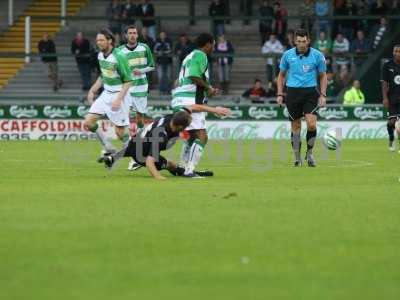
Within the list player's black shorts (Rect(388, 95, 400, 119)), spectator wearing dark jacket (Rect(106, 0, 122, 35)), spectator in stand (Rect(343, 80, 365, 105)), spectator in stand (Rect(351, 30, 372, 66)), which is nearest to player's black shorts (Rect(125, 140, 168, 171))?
player's black shorts (Rect(388, 95, 400, 119))

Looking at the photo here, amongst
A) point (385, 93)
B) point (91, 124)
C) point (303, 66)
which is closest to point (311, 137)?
point (303, 66)

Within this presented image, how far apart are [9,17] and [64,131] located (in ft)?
36.6

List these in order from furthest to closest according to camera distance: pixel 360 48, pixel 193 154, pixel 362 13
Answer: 1. pixel 362 13
2. pixel 360 48
3. pixel 193 154

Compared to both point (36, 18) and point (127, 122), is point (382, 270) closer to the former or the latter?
point (127, 122)

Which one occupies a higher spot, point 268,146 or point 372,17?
point 372,17

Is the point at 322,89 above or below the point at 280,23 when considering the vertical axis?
below

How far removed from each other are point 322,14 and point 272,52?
7.06 feet

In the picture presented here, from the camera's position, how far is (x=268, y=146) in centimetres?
2977

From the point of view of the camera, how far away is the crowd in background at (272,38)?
38156 mm

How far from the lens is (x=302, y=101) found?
2092 centimetres

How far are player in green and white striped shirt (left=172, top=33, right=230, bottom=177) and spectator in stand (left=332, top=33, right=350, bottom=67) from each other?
2052 cm

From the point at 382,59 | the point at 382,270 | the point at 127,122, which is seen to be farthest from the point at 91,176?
the point at 382,59

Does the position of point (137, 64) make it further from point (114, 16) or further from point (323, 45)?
point (114, 16)

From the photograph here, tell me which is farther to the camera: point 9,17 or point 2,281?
point 9,17
